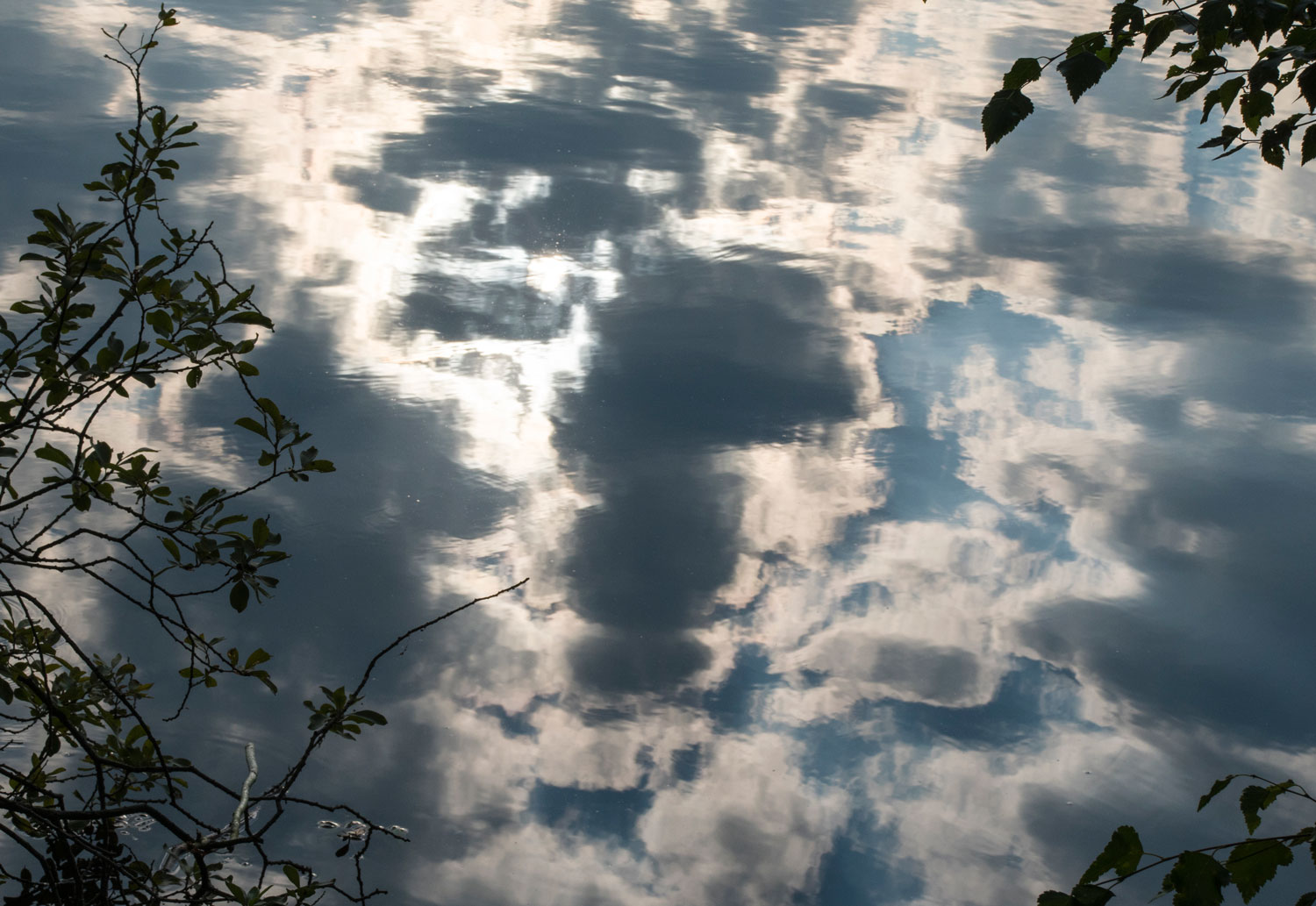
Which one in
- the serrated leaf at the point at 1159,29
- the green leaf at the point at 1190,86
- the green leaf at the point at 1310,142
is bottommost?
the green leaf at the point at 1310,142

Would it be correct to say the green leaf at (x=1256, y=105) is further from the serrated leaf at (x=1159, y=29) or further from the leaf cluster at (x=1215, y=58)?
the serrated leaf at (x=1159, y=29)

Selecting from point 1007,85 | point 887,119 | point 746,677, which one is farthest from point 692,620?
point 887,119

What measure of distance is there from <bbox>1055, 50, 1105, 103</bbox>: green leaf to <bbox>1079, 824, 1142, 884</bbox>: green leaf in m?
0.95

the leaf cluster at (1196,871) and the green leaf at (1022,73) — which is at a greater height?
the green leaf at (1022,73)

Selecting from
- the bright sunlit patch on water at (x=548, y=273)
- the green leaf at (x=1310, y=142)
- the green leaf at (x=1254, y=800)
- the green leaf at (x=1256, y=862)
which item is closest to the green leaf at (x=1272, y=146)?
the green leaf at (x=1310, y=142)

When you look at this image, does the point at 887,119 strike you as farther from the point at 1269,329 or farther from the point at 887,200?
the point at 1269,329

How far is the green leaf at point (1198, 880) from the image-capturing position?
95 cm

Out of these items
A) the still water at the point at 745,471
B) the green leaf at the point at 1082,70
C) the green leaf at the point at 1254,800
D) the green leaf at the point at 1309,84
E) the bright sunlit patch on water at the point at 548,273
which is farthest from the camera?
the bright sunlit patch on water at the point at 548,273

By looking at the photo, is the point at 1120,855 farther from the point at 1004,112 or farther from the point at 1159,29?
the point at 1159,29

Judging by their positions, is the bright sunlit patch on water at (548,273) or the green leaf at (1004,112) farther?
the bright sunlit patch on water at (548,273)

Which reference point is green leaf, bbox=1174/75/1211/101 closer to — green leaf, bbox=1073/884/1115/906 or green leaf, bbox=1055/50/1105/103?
green leaf, bbox=1055/50/1105/103

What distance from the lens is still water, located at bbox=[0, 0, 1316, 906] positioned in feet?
10.7

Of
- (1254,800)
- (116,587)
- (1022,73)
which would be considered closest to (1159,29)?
(1022,73)

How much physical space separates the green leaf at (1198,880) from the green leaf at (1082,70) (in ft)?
3.18
